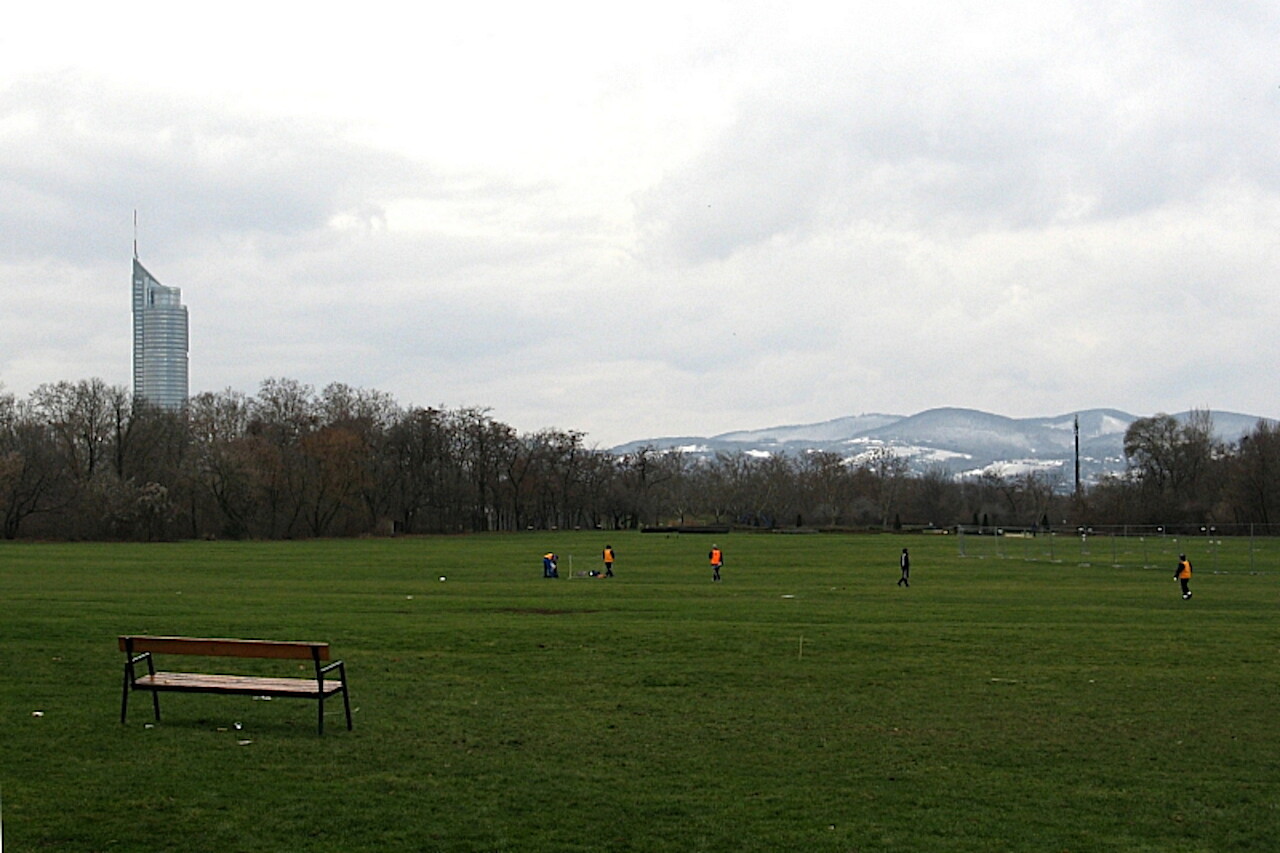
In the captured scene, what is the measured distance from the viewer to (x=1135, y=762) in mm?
11227

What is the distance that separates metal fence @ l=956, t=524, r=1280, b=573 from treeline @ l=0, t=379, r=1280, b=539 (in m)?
21.4

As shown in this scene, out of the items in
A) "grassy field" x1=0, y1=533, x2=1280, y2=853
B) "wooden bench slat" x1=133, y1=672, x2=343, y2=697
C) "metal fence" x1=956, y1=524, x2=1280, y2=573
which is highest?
"wooden bench slat" x1=133, y1=672, x2=343, y2=697

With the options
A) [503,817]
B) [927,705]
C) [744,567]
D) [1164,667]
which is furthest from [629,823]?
[744,567]

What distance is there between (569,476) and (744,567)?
322 feet

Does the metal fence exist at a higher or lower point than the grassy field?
lower

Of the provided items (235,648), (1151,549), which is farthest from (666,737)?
(1151,549)

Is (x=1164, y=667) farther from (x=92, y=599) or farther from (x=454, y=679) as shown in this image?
(x=92, y=599)

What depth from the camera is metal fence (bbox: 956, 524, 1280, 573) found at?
Result: 194 feet

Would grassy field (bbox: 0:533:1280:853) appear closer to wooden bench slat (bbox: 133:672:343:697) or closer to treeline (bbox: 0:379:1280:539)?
wooden bench slat (bbox: 133:672:343:697)

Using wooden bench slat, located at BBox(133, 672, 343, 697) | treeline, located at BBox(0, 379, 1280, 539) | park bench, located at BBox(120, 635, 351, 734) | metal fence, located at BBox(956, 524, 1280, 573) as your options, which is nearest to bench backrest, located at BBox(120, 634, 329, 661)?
park bench, located at BBox(120, 635, 351, 734)

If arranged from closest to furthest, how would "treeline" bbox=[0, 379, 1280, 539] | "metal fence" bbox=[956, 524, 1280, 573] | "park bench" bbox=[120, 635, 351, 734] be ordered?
"park bench" bbox=[120, 635, 351, 734], "metal fence" bbox=[956, 524, 1280, 573], "treeline" bbox=[0, 379, 1280, 539]

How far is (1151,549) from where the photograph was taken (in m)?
75.1

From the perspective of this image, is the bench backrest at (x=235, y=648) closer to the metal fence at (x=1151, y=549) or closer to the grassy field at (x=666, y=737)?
the grassy field at (x=666, y=737)

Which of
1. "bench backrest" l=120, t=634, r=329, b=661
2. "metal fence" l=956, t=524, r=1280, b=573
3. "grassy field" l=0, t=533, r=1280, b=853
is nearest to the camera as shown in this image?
"grassy field" l=0, t=533, r=1280, b=853
